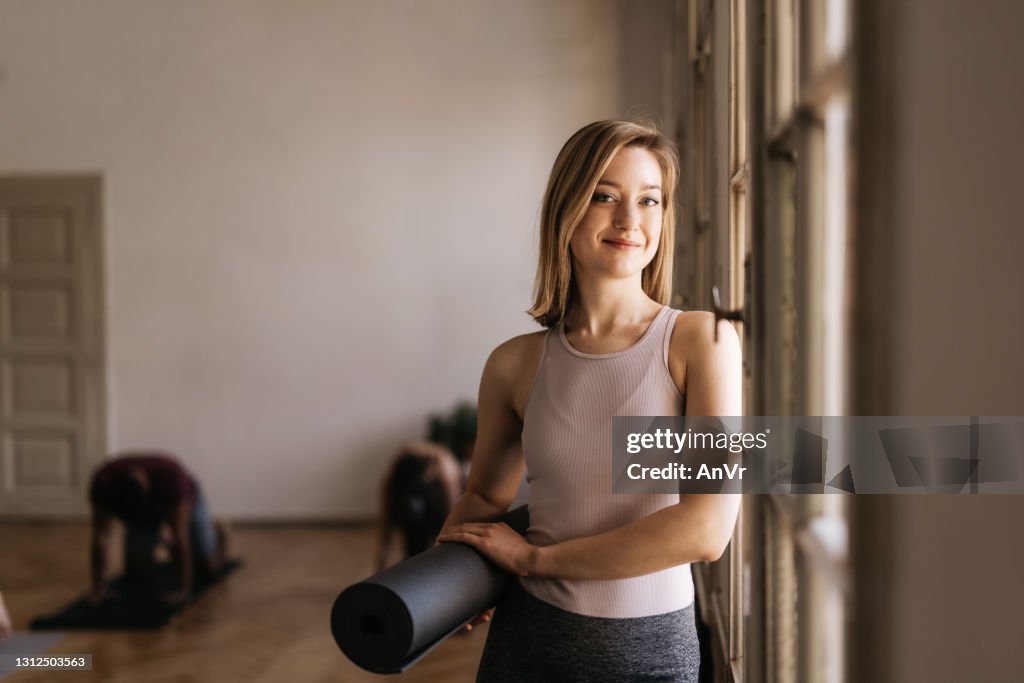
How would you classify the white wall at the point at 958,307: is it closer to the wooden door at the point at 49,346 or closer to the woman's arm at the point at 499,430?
the woman's arm at the point at 499,430

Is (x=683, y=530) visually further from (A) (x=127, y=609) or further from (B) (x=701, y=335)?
(A) (x=127, y=609)

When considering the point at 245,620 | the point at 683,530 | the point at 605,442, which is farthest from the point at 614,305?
the point at 245,620

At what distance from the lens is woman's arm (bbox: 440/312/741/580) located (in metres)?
1.14

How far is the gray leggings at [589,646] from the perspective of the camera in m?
1.24

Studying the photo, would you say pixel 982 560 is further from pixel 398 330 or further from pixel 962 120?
pixel 398 330

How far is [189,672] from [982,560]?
430 cm

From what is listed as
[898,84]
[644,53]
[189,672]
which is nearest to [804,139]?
[898,84]

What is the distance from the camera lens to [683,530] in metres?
1.14

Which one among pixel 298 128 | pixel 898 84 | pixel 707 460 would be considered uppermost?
pixel 298 128

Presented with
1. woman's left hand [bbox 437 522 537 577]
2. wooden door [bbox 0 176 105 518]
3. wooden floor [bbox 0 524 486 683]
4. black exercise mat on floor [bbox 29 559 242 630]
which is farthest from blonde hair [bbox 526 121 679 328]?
wooden door [bbox 0 176 105 518]

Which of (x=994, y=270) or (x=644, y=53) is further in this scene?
(x=644, y=53)

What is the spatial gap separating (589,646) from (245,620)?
4.09 m

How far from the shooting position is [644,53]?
6.89 meters

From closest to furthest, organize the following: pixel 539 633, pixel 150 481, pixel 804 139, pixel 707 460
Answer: pixel 804 139, pixel 707 460, pixel 539 633, pixel 150 481
